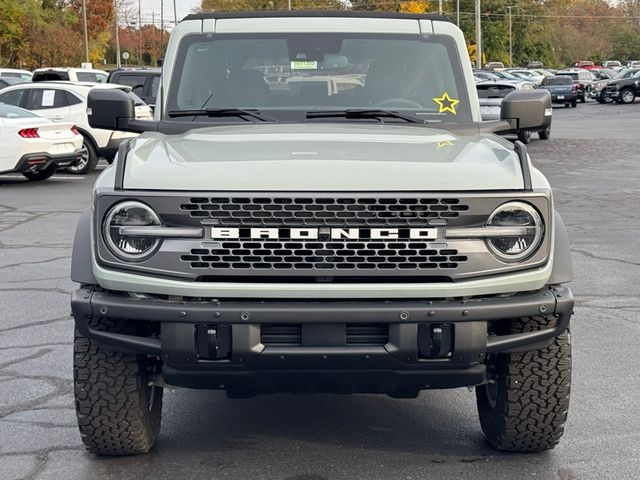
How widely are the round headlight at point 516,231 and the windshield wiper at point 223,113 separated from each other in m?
1.75

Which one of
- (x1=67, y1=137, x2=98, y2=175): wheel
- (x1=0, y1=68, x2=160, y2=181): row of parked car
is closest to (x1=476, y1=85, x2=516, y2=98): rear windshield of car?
(x1=0, y1=68, x2=160, y2=181): row of parked car

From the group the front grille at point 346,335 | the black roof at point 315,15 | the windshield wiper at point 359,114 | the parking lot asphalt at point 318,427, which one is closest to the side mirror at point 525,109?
the windshield wiper at point 359,114

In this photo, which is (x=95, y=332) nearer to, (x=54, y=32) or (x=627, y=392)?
(x=627, y=392)

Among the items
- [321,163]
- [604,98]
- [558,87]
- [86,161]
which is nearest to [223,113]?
[321,163]

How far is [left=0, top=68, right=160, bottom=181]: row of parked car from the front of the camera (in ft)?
56.7

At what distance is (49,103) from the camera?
2025 cm

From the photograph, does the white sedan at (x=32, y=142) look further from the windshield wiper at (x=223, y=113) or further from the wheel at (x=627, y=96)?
the wheel at (x=627, y=96)

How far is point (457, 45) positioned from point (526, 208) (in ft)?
6.82

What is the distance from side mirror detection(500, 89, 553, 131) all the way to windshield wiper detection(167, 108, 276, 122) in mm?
1216

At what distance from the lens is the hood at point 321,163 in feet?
13.6

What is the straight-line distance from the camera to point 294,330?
4.09 m

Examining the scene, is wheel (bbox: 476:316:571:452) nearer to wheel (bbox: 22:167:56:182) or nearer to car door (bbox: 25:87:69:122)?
wheel (bbox: 22:167:56:182)

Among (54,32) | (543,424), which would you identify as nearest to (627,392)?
(543,424)

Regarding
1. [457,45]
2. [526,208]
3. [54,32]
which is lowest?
[54,32]
